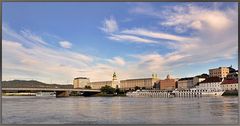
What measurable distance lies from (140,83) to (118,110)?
45 centimetres

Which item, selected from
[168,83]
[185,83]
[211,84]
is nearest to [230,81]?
[211,84]

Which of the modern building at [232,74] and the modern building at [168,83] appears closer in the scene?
the modern building at [232,74]

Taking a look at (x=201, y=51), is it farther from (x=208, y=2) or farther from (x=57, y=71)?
(x=57, y=71)

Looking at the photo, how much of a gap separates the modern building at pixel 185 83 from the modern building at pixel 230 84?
353 mm

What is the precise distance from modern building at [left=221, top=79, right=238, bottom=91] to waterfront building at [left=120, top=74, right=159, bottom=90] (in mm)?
740

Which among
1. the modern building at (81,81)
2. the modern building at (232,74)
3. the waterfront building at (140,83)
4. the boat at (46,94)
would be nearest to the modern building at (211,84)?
the modern building at (232,74)

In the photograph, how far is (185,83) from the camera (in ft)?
15.6

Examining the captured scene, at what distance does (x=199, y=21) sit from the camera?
15.1 ft

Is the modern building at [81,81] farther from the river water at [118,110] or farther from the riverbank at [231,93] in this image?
the riverbank at [231,93]

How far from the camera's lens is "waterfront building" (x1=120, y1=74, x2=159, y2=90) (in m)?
4.70

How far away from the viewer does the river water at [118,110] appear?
4.41m

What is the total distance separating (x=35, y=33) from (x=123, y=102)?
1.30 meters

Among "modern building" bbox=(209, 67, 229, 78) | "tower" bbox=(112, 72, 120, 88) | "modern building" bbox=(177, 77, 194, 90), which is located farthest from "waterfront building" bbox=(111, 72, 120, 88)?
"modern building" bbox=(209, 67, 229, 78)

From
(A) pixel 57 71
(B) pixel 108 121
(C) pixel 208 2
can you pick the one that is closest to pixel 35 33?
(A) pixel 57 71
